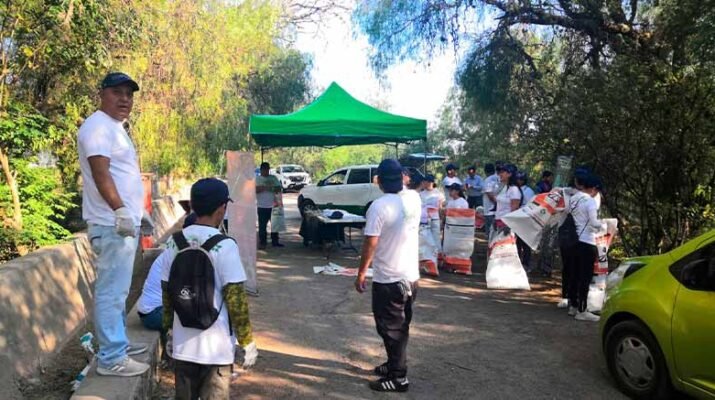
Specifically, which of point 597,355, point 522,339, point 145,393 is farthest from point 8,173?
point 597,355

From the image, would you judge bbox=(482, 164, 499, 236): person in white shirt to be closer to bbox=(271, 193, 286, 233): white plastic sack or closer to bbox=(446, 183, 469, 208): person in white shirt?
bbox=(446, 183, 469, 208): person in white shirt

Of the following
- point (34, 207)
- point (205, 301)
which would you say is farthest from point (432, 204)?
point (205, 301)

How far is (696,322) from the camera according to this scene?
377 cm

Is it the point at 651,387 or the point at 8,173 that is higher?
the point at 8,173

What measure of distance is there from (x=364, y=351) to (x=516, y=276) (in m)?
3.49

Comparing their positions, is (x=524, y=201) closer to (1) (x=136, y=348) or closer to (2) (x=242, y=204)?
(2) (x=242, y=204)

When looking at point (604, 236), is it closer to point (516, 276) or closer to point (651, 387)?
point (516, 276)

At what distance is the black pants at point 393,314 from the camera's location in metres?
4.30

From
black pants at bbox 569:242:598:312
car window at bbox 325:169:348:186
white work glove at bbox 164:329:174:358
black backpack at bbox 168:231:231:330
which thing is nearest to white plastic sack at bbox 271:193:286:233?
car window at bbox 325:169:348:186

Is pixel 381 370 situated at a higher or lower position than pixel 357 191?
lower

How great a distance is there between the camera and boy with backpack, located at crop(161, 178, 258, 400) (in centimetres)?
277

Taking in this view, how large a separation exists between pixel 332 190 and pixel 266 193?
6.04 meters

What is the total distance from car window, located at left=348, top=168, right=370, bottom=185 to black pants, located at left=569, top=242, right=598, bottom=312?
431 inches

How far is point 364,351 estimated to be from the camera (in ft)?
18.0
